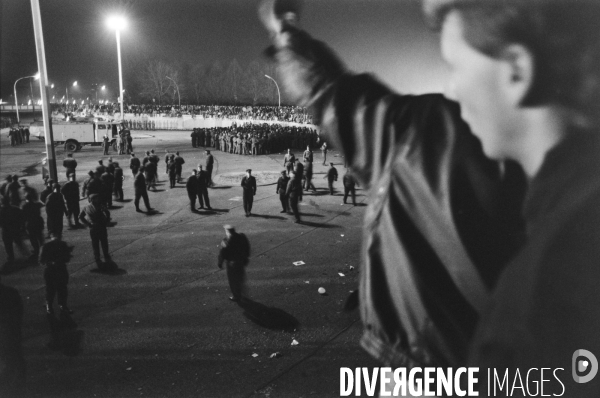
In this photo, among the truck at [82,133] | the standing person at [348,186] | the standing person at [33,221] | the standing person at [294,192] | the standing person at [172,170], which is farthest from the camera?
the truck at [82,133]

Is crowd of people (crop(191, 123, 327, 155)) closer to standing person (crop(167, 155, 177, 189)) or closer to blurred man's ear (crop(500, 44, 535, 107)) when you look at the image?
standing person (crop(167, 155, 177, 189))

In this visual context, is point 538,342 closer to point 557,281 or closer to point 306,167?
point 557,281

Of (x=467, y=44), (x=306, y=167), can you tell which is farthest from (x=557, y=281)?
(x=306, y=167)

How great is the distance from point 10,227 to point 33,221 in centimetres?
53

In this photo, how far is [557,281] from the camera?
96cm

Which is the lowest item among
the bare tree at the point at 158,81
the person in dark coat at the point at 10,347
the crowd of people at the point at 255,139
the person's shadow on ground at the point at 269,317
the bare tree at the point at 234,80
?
the person's shadow on ground at the point at 269,317

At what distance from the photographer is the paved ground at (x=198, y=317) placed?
4.83m

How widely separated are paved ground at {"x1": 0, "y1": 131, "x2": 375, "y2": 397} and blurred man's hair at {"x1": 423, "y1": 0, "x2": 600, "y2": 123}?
968mm

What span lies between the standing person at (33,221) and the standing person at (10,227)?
0.38 ft

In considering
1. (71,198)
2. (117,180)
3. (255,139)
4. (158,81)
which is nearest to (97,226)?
(71,198)

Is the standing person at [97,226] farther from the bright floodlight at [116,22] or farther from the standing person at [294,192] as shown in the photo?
the bright floodlight at [116,22]

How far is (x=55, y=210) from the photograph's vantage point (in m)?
9.94

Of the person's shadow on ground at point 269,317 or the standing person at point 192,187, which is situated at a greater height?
the standing person at point 192,187


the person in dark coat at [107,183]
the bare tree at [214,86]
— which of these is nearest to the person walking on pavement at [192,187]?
the person in dark coat at [107,183]
